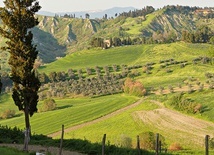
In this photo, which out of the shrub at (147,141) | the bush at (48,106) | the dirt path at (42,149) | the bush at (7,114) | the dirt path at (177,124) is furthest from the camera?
the bush at (48,106)

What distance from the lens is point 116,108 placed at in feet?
348

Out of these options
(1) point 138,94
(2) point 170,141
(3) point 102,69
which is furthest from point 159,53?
(2) point 170,141

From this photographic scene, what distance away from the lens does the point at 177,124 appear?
8256 centimetres

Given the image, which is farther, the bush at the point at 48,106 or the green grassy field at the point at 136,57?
the green grassy field at the point at 136,57

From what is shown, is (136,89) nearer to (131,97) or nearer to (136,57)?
(131,97)

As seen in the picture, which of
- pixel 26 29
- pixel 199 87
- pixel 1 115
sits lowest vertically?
pixel 1 115

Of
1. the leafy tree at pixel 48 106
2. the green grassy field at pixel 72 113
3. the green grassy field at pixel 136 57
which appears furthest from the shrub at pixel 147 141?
the green grassy field at pixel 136 57

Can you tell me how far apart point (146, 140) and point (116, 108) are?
56.3 m

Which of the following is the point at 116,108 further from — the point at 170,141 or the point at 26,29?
the point at 26,29

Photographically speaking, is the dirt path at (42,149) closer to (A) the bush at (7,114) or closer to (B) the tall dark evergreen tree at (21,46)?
(B) the tall dark evergreen tree at (21,46)

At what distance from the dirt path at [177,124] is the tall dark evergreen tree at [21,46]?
43214 mm

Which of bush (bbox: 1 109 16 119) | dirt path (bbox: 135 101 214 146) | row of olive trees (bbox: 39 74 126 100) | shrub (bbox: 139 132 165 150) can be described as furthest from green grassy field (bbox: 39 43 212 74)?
shrub (bbox: 139 132 165 150)

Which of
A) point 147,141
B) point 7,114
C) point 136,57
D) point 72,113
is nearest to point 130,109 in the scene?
point 72,113

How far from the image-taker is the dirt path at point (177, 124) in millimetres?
73250
